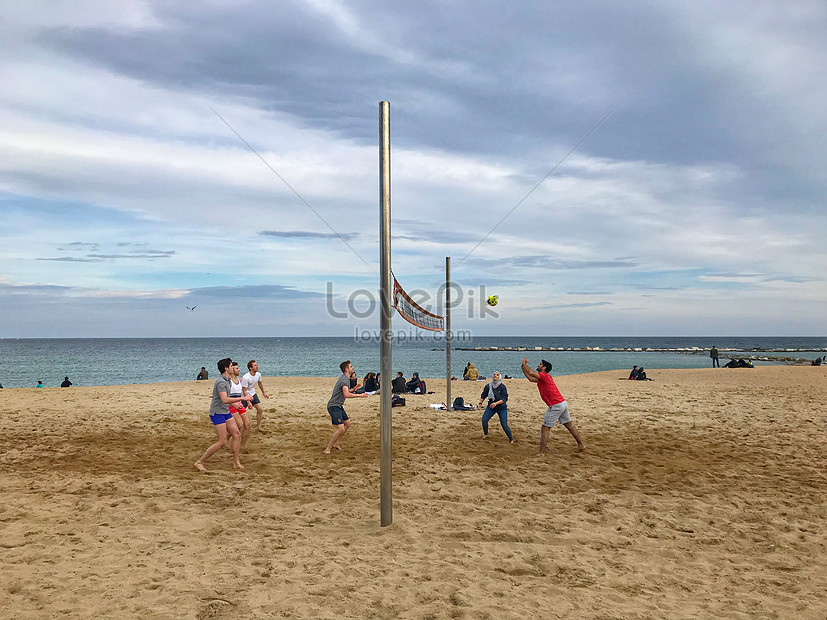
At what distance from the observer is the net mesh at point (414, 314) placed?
1121cm

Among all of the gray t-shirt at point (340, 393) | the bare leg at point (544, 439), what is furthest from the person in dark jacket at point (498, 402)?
the gray t-shirt at point (340, 393)

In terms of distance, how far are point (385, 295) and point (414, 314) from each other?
6.79 m

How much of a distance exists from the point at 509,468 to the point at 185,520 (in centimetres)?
451

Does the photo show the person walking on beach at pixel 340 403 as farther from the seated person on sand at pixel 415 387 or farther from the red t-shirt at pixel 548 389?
the seated person on sand at pixel 415 387

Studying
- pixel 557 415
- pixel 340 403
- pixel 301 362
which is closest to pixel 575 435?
pixel 557 415

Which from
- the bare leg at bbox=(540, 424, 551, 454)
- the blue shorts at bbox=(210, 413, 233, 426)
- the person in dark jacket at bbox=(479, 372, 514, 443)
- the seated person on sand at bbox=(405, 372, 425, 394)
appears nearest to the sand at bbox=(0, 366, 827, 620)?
the bare leg at bbox=(540, 424, 551, 454)

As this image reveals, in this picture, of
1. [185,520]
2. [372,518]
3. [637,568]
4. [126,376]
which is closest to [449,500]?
[372,518]

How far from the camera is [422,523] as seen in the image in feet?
19.6

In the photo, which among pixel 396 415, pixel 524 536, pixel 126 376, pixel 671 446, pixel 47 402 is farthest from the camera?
pixel 126 376

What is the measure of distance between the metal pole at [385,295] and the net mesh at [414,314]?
4939mm

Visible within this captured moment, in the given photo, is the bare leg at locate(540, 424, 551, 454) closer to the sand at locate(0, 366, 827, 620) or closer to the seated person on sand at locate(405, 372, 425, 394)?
the sand at locate(0, 366, 827, 620)

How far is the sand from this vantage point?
168 inches

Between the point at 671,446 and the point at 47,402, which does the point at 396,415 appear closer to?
the point at 671,446

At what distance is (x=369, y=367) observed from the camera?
5281 cm
